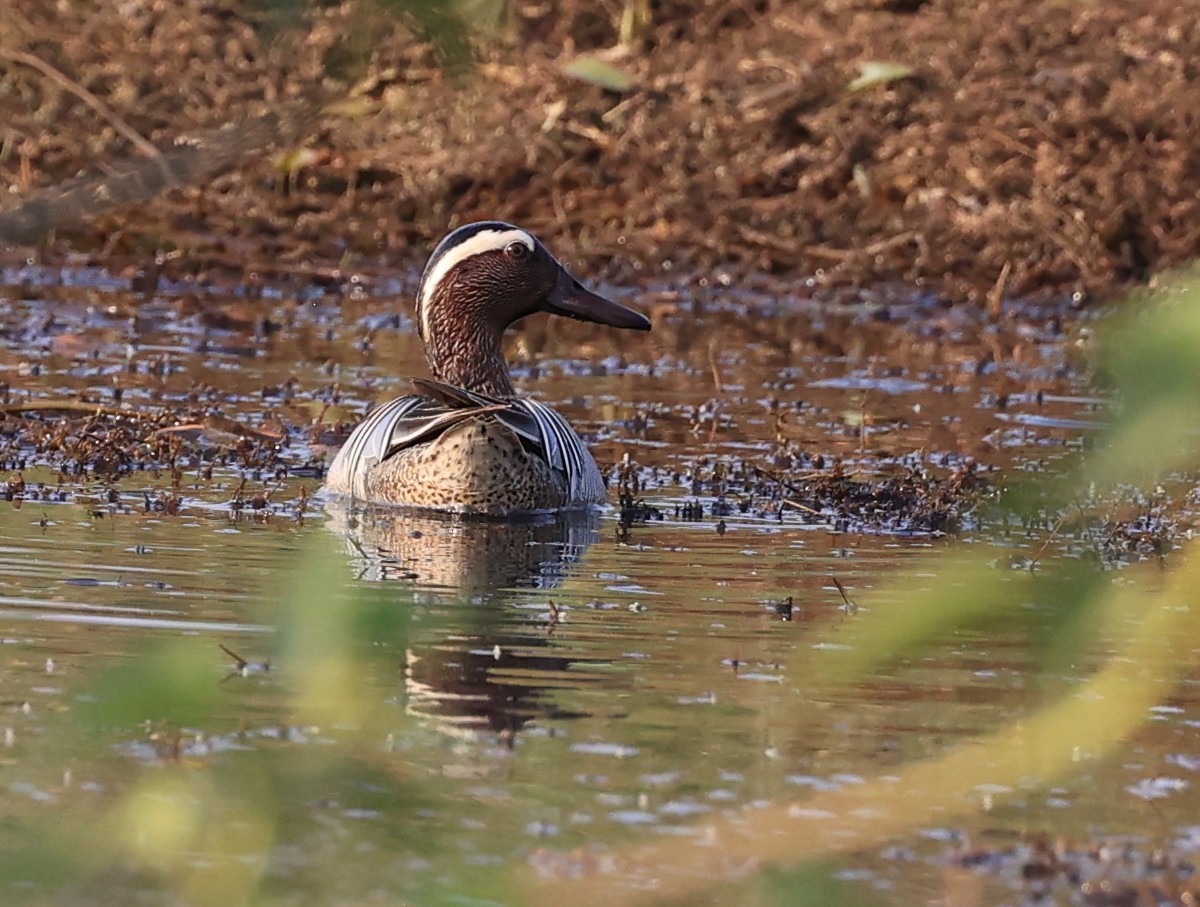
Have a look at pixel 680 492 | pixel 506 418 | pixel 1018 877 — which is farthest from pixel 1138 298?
pixel 680 492

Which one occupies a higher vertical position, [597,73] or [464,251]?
[597,73]

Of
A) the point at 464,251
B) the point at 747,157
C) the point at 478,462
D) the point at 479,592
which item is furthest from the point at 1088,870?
the point at 747,157

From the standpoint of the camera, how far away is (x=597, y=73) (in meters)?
18.3

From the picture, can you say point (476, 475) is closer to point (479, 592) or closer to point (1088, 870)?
point (479, 592)

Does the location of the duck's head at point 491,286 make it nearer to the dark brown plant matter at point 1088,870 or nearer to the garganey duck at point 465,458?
the garganey duck at point 465,458

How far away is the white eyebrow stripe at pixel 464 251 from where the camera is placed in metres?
10.5

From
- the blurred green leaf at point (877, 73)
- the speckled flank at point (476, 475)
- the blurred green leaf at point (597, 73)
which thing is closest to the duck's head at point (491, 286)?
the speckled flank at point (476, 475)

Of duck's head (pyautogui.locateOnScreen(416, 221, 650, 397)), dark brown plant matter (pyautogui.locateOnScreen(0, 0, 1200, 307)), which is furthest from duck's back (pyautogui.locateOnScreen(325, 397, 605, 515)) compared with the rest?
dark brown plant matter (pyautogui.locateOnScreen(0, 0, 1200, 307))

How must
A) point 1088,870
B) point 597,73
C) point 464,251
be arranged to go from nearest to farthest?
point 1088,870
point 464,251
point 597,73

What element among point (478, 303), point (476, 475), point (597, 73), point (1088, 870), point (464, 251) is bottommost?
point (1088, 870)

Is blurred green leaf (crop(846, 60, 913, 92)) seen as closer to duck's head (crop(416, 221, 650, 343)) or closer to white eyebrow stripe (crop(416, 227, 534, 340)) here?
duck's head (crop(416, 221, 650, 343))

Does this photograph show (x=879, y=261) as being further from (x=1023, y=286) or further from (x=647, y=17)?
(x=647, y=17)

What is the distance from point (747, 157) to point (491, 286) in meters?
7.90

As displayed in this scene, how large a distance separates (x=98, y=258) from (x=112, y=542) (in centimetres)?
955
